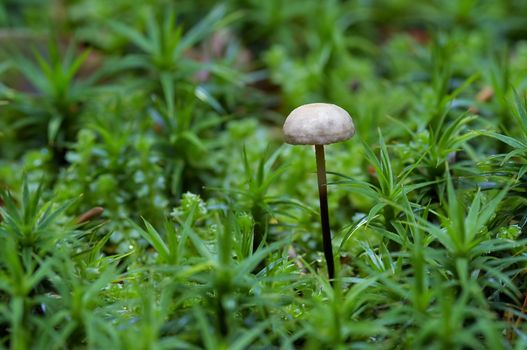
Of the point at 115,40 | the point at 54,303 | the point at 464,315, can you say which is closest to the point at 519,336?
the point at 464,315

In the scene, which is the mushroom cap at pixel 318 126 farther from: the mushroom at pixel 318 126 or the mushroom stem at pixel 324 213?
the mushroom stem at pixel 324 213

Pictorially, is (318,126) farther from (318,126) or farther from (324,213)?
(324,213)

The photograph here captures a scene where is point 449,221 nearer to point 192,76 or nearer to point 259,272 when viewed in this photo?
point 259,272

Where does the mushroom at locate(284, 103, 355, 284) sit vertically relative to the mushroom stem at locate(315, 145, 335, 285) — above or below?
above

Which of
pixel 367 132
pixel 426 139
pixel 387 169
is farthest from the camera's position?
pixel 367 132

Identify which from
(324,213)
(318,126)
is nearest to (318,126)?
(318,126)

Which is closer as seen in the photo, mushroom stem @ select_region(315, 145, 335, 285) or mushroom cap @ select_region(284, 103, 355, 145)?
mushroom cap @ select_region(284, 103, 355, 145)

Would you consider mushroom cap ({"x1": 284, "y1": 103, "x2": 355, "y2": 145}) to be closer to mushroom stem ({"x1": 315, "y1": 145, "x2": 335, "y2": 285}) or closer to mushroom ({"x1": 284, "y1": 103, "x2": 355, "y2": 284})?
mushroom ({"x1": 284, "y1": 103, "x2": 355, "y2": 284})

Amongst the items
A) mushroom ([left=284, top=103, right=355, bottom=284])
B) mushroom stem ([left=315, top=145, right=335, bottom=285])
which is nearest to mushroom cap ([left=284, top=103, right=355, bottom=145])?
mushroom ([left=284, top=103, right=355, bottom=284])

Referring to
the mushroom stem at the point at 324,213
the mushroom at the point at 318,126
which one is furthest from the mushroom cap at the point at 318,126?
the mushroom stem at the point at 324,213
